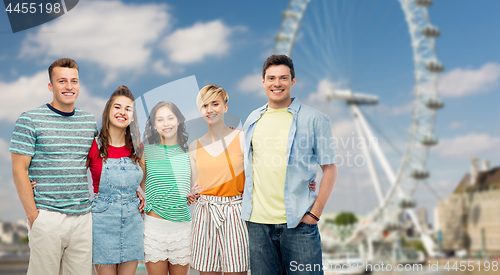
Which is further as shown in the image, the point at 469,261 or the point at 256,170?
the point at 469,261

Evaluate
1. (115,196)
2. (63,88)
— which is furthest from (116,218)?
(63,88)

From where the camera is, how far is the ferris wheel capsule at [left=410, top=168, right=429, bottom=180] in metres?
16.0

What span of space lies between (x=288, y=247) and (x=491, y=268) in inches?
1466

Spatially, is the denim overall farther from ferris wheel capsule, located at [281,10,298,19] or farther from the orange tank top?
ferris wheel capsule, located at [281,10,298,19]

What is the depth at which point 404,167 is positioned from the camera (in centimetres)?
1659

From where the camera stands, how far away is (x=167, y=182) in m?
2.57

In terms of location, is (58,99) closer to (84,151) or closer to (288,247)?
(84,151)

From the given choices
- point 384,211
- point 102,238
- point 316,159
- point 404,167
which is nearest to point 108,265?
point 102,238

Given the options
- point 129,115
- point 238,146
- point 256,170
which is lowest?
point 256,170

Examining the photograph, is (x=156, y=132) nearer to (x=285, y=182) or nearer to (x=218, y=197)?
(x=218, y=197)

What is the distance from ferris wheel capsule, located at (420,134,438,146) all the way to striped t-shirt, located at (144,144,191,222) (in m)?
13.8

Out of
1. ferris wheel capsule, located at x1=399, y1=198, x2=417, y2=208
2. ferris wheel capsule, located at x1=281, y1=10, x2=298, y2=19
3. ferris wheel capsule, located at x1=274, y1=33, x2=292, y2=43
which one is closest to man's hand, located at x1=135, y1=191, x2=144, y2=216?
ferris wheel capsule, located at x1=274, y1=33, x2=292, y2=43

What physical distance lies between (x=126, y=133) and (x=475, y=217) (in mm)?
38830

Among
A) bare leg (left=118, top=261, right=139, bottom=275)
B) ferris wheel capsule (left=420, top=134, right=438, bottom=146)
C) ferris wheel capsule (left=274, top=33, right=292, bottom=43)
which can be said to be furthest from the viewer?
ferris wheel capsule (left=420, top=134, right=438, bottom=146)
